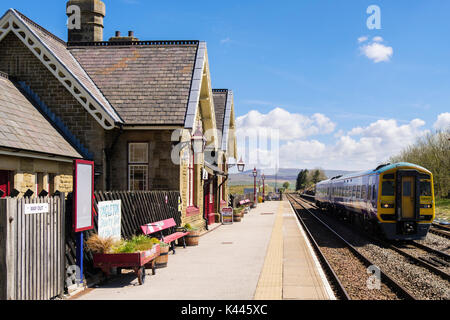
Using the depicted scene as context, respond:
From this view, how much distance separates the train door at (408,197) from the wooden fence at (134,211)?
8.50m

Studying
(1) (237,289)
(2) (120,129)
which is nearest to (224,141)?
(2) (120,129)

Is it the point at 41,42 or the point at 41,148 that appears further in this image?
the point at 41,42

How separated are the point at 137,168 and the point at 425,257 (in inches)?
390

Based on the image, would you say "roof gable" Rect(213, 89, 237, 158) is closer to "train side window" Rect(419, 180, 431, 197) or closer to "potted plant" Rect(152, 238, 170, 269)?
"train side window" Rect(419, 180, 431, 197)

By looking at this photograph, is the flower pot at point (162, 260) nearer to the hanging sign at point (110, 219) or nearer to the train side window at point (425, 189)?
the hanging sign at point (110, 219)

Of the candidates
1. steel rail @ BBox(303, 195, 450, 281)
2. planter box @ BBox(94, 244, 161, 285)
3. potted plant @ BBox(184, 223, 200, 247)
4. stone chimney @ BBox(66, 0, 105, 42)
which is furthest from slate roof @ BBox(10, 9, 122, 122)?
steel rail @ BBox(303, 195, 450, 281)

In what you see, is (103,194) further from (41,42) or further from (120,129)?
(41,42)

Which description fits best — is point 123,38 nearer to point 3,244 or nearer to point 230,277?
point 230,277

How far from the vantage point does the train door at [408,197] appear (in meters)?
17.9

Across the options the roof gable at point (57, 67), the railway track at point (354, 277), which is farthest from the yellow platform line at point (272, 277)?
the roof gable at point (57, 67)

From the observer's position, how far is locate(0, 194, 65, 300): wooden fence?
6723 millimetres

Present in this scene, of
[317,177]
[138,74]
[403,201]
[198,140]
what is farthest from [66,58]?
[317,177]

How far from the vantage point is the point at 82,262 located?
8.95m
